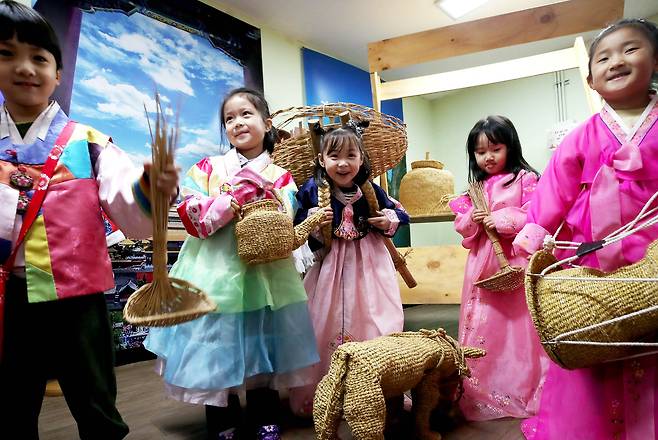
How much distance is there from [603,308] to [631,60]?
2.15 ft

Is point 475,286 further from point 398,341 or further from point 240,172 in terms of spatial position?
point 240,172

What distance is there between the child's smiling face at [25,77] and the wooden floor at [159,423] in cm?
119

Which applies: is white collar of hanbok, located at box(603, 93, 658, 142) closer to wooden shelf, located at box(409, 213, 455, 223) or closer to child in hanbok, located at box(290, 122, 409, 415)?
child in hanbok, located at box(290, 122, 409, 415)

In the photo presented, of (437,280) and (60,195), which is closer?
(60,195)

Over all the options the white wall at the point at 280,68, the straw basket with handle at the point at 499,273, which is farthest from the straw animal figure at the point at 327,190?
the white wall at the point at 280,68

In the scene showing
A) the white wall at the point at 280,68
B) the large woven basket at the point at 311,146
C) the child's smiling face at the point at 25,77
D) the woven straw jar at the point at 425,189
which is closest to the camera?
the child's smiling face at the point at 25,77

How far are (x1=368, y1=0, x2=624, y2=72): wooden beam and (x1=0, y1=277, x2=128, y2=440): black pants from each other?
2.87 m

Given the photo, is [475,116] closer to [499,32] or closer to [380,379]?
[499,32]

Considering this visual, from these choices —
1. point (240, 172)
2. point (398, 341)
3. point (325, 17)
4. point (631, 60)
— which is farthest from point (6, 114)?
point (325, 17)

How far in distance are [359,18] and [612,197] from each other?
3.58m

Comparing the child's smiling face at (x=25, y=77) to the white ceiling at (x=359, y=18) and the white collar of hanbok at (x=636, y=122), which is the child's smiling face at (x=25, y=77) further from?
the white ceiling at (x=359, y=18)

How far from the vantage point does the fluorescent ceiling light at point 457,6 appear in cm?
395

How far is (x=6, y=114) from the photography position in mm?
1157

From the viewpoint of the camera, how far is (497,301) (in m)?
1.86
